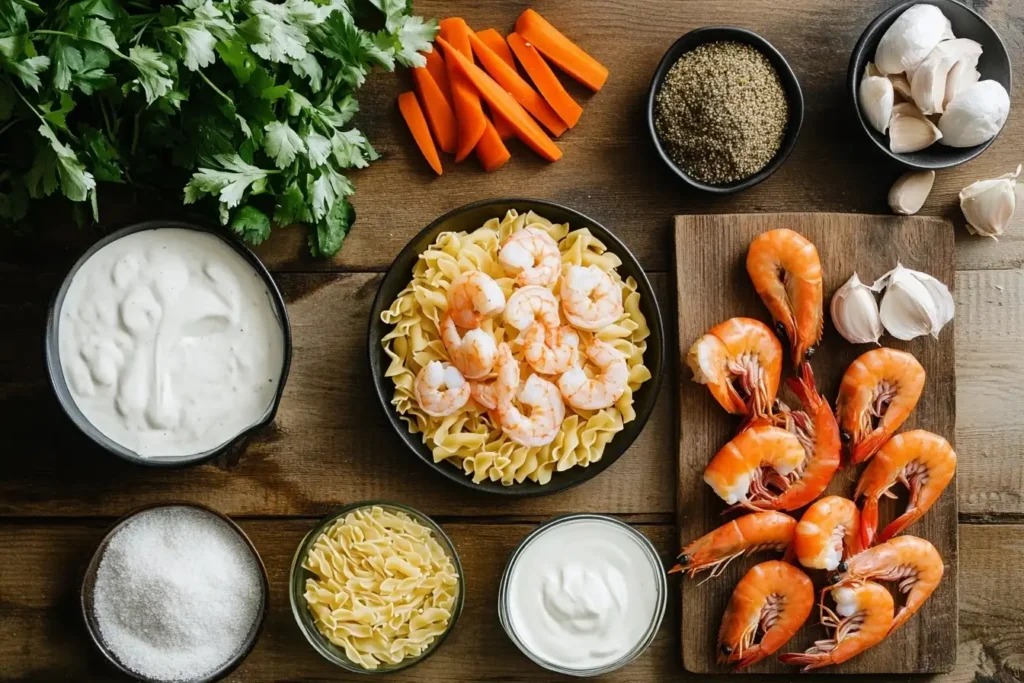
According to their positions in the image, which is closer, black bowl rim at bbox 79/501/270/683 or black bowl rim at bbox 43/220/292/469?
black bowl rim at bbox 43/220/292/469

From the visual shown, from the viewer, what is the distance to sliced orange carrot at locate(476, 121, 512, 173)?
7.01 feet

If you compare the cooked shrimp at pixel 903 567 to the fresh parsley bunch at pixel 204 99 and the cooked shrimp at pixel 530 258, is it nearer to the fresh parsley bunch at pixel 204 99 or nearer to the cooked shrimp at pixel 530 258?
the cooked shrimp at pixel 530 258

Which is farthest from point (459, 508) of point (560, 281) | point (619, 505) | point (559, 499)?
point (560, 281)

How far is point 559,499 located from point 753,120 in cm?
99

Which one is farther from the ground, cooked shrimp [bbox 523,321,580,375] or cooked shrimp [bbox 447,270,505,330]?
cooked shrimp [bbox 447,270,505,330]

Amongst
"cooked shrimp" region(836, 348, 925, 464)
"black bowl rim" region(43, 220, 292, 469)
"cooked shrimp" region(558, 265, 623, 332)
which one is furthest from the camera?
"cooked shrimp" region(836, 348, 925, 464)

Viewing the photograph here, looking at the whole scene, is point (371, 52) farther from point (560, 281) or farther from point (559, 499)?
point (559, 499)

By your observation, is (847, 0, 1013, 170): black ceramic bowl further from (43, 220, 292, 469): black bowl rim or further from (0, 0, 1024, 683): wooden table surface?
(43, 220, 292, 469): black bowl rim

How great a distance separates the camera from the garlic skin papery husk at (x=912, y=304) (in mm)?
2076

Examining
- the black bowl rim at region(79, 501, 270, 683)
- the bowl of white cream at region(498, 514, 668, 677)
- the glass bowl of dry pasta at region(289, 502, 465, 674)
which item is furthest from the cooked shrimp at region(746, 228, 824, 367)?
the black bowl rim at region(79, 501, 270, 683)

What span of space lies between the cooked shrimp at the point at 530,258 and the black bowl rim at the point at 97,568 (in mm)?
854

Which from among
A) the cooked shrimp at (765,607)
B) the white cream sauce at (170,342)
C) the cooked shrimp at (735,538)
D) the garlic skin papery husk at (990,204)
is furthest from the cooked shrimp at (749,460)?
the white cream sauce at (170,342)

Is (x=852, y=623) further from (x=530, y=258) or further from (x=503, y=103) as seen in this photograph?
(x=503, y=103)

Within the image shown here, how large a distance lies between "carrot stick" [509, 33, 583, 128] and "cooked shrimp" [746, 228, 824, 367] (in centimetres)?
55
